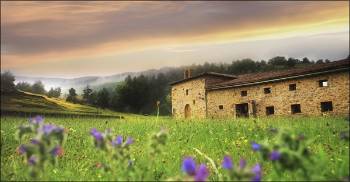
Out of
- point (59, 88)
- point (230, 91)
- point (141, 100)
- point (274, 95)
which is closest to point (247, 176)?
point (274, 95)

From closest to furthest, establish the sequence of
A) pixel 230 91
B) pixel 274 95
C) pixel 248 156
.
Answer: pixel 248 156
pixel 274 95
pixel 230 91

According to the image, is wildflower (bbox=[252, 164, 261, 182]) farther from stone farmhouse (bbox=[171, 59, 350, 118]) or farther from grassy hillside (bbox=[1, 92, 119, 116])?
grassy hillside (bbox=[1, 92, 119, 116])

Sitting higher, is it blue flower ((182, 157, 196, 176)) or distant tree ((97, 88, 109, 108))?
distant tree ((97, 88, 109, 108))

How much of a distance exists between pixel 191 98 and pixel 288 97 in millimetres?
13955

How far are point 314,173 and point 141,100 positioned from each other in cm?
7926

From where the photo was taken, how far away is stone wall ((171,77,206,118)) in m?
40.8

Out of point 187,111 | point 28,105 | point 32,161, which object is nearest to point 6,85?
point 28,105

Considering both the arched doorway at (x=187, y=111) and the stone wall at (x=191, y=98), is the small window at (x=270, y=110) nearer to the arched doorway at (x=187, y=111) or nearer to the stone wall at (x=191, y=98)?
→ the stone wall at (x=191, y=98)

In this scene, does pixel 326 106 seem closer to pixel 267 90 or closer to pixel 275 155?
pixel 267 90

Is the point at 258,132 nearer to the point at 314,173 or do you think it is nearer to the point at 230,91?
the point at 314,173

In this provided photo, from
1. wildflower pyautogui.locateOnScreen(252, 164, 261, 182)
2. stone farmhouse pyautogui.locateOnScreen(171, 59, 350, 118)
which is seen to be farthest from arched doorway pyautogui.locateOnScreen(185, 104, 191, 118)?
wildflower pyautogui.locateOnScreen(252, 164, 261, 182)

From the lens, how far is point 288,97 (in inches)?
1245

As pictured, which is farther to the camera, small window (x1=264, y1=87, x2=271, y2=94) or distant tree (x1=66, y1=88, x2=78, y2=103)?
distant tree (x1=66, y1=88, x2=78, y2=103)

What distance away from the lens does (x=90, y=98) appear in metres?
82.4
